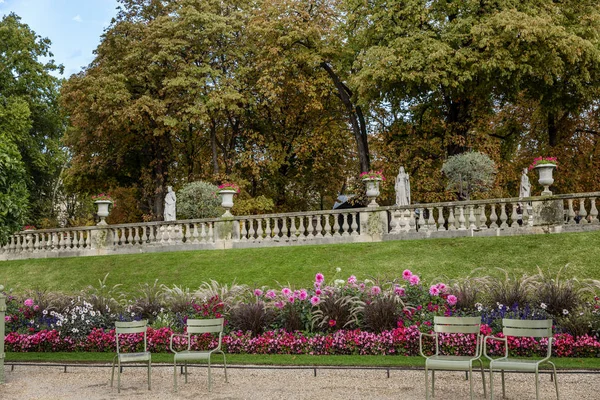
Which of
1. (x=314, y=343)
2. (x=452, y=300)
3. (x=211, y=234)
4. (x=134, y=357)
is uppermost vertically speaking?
(x=211, y=234)

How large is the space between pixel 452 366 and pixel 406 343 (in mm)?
3148

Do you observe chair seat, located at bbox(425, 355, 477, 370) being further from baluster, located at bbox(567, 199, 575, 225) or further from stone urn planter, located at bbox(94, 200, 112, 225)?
stone urn planter, located at bbox(94, 200, 112, 225)

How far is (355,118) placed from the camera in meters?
28.3

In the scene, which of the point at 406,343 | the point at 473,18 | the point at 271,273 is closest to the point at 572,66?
the point at 473,18

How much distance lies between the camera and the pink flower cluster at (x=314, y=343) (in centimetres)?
975

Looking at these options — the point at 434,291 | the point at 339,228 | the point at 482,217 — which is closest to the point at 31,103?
the point at 339,228

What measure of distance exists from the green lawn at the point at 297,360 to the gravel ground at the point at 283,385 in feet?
0.97

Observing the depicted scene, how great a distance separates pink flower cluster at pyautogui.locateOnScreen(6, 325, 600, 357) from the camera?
32.0 feet

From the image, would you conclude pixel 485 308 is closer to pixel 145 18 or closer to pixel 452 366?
pixel 452 366

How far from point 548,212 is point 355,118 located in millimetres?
13577

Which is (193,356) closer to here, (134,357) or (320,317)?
(134,357)

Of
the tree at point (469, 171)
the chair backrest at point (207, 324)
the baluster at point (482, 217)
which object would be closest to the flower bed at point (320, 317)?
the chair backrest at point (207, 324)

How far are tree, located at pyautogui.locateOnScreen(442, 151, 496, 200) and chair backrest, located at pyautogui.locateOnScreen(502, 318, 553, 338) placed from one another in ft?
45.0

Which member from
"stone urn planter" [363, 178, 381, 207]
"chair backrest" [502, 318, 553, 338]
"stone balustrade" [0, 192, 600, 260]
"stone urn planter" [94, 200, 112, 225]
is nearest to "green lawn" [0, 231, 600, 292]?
"stone balustrade" [0, 192, 600, 260]
